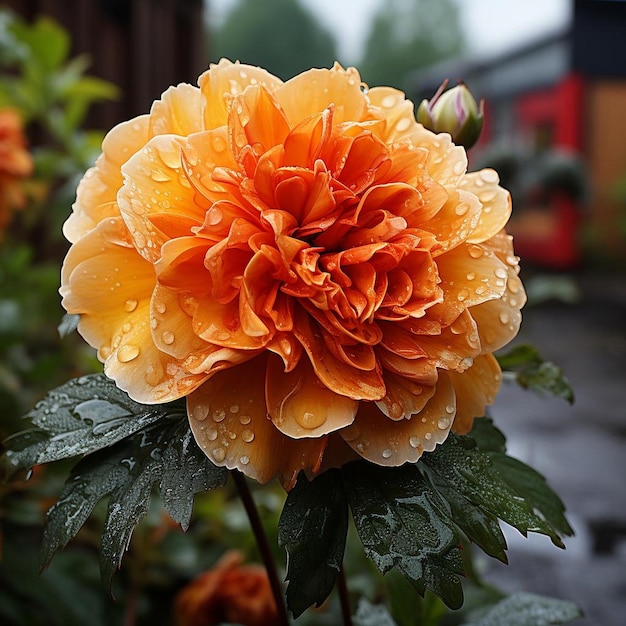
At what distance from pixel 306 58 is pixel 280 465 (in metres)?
29.4

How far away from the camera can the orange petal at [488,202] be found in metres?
0.46

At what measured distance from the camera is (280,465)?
44 centimetres

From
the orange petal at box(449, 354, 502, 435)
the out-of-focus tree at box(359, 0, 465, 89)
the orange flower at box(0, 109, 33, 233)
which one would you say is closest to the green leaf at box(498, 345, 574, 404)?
the orange petal at box(449, 354, 502, 435)

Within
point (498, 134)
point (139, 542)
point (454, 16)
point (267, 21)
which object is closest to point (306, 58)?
point (267, 21)

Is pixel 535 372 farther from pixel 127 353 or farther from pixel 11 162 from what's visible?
pixel 11 162

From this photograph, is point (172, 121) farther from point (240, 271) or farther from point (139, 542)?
point (139, 542)

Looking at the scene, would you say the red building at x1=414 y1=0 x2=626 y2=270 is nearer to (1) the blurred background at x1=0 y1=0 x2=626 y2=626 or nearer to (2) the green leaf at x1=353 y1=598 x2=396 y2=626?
(1) the blurred background at x1=0 y1=0 x2=626 y2=626

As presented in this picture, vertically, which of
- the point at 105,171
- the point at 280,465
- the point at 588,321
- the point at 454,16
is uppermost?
the point at 105,171

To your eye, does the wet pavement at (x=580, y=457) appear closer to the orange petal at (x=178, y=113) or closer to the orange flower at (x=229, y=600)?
the orange flower at (x=229, y=600)

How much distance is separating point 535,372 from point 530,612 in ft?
0.71

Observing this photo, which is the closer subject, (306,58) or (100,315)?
(100,315)

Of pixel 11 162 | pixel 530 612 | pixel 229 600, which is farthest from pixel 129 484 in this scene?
pixel 11 162

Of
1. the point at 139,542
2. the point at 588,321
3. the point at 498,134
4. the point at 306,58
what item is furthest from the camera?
the point at 306,58

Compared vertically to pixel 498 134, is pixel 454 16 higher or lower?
lower
